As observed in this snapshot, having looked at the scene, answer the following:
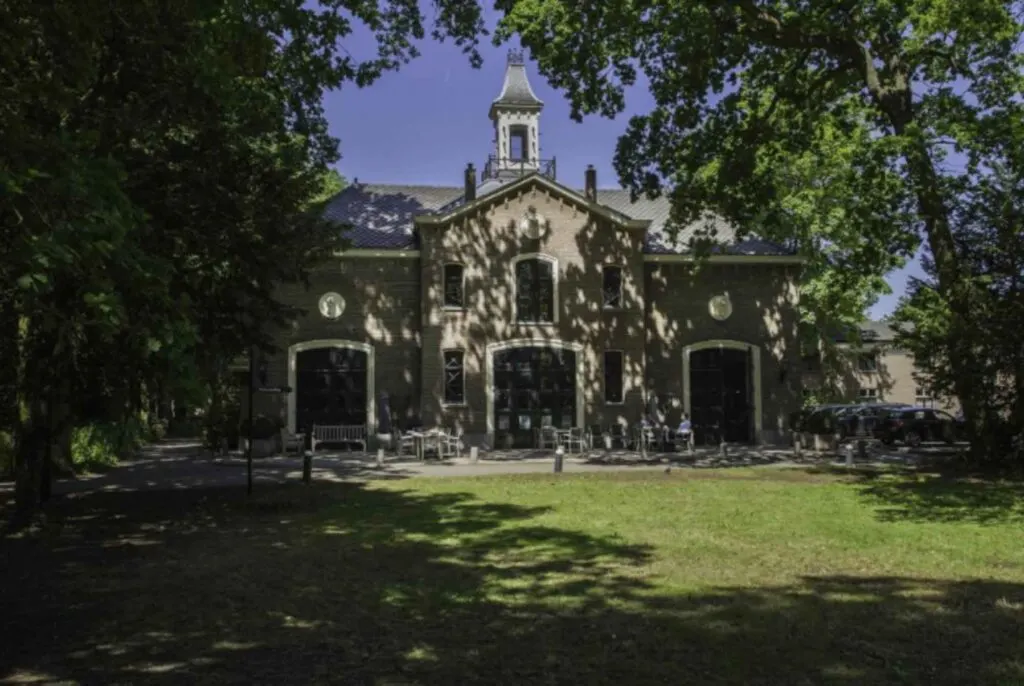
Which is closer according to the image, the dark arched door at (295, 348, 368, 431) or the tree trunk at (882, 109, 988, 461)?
the tree trunk at (882, 109, 988, 461)

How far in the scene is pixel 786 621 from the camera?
19.1 feet

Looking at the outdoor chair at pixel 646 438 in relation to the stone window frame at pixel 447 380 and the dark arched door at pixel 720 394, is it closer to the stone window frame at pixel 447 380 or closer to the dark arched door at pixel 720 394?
the dark arched door at pixel 720 394

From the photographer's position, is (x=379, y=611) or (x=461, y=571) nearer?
(x=379, y=611)

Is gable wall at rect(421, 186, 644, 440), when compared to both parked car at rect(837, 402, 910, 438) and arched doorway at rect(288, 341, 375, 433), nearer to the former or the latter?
arched doorway at rect(288, 341, 375, 433)

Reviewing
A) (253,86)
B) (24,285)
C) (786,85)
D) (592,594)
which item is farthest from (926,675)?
(786,85)

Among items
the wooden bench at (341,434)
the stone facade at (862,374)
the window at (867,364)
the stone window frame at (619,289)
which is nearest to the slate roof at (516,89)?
the stone window frame at (619,289)

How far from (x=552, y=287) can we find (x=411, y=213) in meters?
6.30

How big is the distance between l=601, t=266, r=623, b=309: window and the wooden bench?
360 inches

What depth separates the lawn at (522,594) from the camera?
4965 mm

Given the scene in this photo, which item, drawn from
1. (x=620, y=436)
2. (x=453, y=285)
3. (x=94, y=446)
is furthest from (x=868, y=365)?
(x=94, y=446)

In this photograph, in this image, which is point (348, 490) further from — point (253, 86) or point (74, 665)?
point (74, 665)

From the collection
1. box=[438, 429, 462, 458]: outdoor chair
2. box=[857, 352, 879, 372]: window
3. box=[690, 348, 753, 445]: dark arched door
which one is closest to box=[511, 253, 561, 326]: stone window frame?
box=[438, 429, 462, 458]: outdoor chair

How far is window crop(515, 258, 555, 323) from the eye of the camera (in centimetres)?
2633

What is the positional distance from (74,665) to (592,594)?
3.88m
